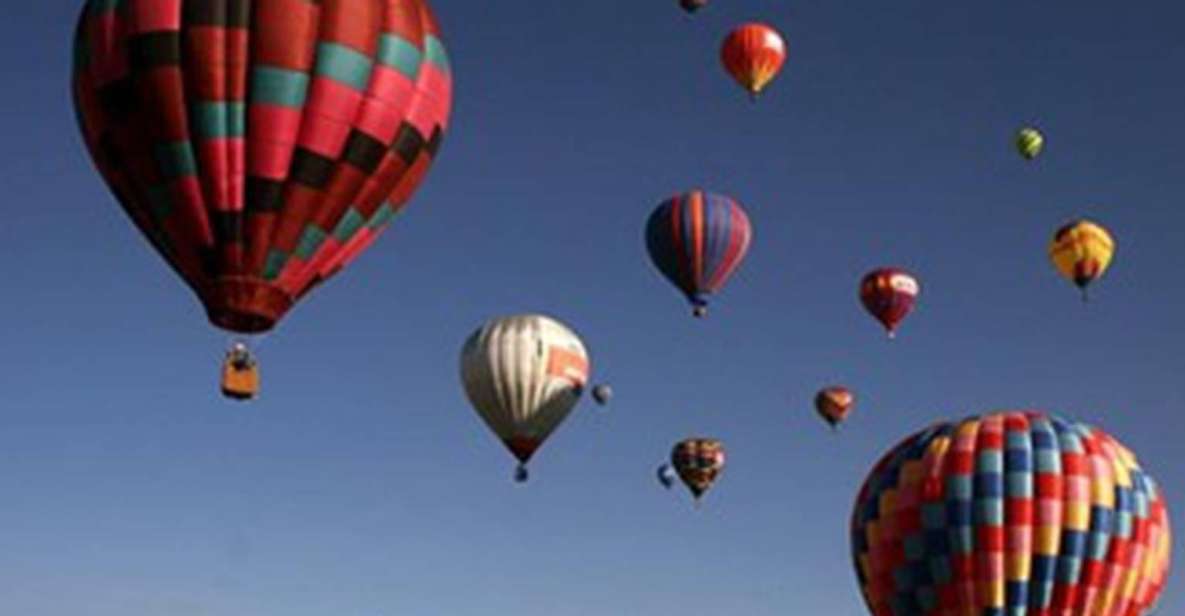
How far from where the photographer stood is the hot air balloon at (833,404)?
57.0m

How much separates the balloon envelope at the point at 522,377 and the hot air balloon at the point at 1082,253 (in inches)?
543

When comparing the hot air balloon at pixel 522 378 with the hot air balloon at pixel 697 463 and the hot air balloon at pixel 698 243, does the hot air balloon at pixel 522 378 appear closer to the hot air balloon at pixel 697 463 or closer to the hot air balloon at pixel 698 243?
the hot air balloon at pixel 698 243

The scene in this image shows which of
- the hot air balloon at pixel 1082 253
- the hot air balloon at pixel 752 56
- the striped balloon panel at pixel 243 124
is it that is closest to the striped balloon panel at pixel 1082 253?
the hot air balloon at pixel 1082 253

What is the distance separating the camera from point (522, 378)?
4400 cm

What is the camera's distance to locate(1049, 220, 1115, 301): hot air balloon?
→ 48906 millimetres

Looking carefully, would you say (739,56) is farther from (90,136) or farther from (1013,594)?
(90,136)

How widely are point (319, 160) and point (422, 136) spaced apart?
2.19 meters

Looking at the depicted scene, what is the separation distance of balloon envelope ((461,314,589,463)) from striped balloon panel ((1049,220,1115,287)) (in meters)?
13.8

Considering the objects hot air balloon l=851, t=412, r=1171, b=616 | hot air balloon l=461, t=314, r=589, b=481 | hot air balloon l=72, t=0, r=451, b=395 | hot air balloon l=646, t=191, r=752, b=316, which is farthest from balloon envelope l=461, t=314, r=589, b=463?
hot air balloon l=72, t=0, r=451, b=395

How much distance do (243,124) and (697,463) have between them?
32681 mm

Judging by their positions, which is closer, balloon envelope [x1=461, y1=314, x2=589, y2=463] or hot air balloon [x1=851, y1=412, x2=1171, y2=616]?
hot air balloon [x1=851, y1=412, x2=1171, y2=616]

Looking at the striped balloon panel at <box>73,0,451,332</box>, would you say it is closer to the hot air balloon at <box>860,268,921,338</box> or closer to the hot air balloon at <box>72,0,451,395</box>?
the hot air balloon at <box>72,0,451,395</box>

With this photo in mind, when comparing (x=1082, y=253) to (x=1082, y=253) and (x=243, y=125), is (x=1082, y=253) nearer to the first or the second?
(x=1082, y=253)

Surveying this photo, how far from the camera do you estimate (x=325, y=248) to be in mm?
29266
